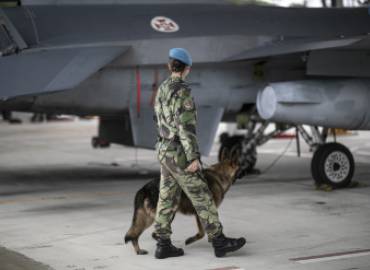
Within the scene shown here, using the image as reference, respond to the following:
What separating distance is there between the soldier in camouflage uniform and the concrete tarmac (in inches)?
8.9

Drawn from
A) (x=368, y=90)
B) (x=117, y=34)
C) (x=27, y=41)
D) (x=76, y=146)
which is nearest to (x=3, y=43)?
(x=27, y=41)

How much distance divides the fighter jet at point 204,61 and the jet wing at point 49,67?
16 millimetres

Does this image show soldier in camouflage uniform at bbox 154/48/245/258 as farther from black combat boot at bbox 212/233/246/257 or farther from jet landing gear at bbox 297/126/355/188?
jet landing gear at bbox 297/126/355/188

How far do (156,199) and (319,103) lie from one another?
15.1 feet

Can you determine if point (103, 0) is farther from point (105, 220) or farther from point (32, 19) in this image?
point (105, 220)

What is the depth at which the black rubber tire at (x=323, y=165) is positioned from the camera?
11805 millimetres

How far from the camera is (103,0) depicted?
12.2 metres

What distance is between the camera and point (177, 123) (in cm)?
711

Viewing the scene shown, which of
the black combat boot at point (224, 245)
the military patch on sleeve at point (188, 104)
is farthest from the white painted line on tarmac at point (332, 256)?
the military patch on sleeve at point (188, 104)

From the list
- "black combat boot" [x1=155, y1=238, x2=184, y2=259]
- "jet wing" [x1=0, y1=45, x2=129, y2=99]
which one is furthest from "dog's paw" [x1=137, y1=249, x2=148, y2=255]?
"jet wing" [x1=0, y1=45, x2=129, y2=99]

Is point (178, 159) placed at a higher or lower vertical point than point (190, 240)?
higher

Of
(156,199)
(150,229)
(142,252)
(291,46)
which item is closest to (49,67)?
(150,229)

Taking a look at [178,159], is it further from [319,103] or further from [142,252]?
[319,103]

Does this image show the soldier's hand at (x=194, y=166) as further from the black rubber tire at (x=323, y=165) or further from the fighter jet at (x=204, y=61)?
the black rubber tire at (x=323, y=165)
